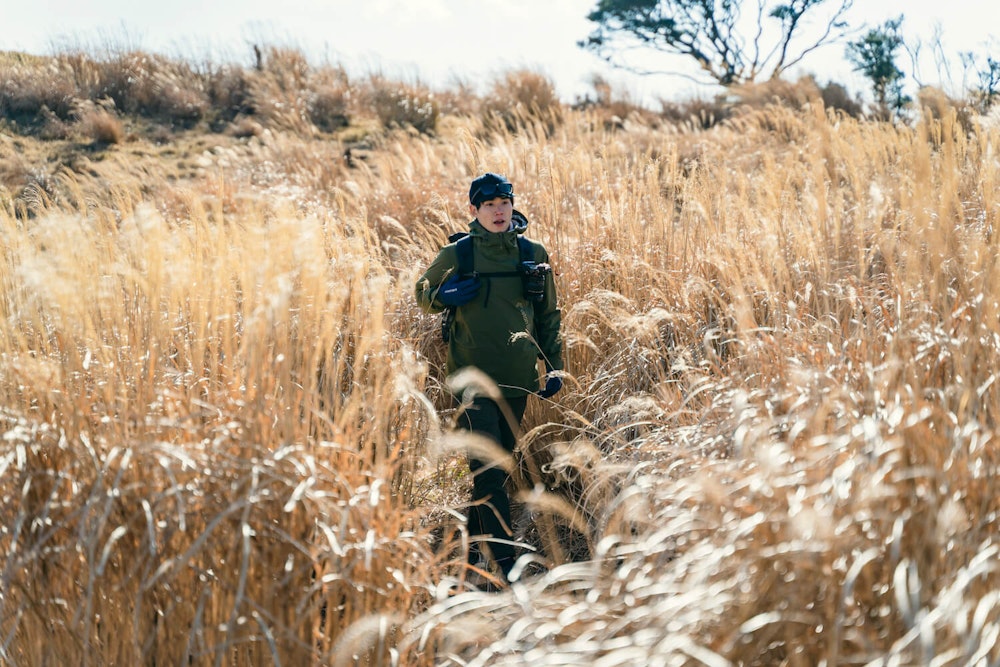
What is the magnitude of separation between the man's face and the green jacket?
31 mm

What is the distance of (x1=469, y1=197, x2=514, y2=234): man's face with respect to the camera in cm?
392

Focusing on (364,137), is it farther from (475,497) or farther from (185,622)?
(185,622)

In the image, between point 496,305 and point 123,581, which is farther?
point 496,305

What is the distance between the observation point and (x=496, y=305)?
3.96 metres

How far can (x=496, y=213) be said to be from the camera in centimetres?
392

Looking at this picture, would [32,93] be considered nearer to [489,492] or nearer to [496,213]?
[496,213]

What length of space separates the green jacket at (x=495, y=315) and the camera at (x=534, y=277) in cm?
4

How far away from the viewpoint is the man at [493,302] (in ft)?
12.8

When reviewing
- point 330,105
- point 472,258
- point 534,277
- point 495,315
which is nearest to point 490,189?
point 472,258

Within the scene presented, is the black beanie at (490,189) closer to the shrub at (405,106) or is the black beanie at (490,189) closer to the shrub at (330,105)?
the shrub at (405,106)

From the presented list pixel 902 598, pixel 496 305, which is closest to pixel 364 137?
pixel 496 305

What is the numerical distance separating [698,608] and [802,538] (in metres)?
0.27

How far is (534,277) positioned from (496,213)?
0.33 m

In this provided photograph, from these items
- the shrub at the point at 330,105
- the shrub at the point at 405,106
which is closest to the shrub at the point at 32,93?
the shrub at the point at 330,105
